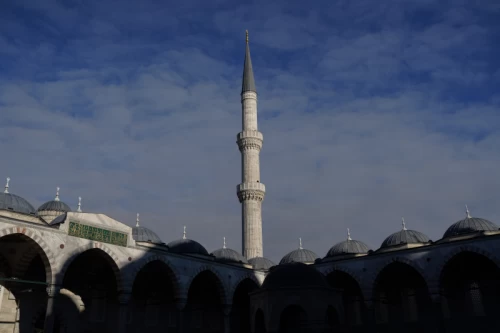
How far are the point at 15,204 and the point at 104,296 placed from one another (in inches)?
277

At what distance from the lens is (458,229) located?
27.7 m

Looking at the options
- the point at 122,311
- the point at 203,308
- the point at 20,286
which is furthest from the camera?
the point at 203,308

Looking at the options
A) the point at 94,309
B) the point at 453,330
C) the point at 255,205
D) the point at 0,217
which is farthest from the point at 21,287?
the point at 453,330

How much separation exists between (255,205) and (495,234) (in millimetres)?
17747

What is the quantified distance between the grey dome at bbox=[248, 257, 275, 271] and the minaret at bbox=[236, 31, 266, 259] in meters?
1.59

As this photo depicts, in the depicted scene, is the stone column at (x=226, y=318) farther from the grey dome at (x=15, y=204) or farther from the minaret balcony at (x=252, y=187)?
the grey dome at (x=15, y=204)

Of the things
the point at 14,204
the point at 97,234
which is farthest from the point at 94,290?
the point at 14,204

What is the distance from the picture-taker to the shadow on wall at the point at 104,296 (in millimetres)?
22031

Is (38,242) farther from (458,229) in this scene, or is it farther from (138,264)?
(458,229)

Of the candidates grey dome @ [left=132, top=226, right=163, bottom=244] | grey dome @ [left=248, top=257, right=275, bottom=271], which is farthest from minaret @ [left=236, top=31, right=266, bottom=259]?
grey dome @ [left=132, top=226, right=163, bottom=244]

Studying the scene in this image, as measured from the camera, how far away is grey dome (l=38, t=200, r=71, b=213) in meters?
30.0

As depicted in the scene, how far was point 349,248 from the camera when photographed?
1268 inches

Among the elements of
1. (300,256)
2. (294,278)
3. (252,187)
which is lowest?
(294,278)

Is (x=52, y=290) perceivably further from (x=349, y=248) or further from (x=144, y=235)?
(x=349, y=248)
